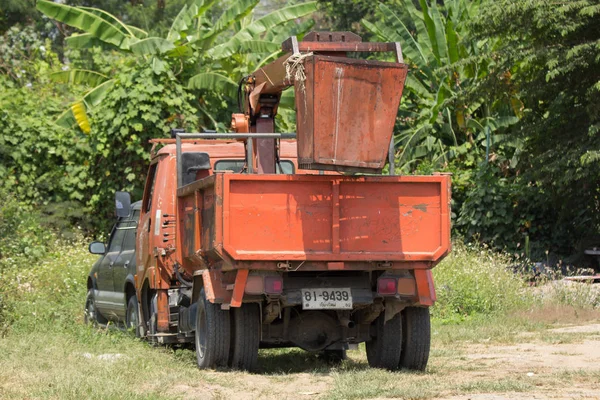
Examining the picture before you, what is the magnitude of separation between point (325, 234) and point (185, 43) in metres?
14.8

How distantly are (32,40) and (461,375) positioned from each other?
25595 mm

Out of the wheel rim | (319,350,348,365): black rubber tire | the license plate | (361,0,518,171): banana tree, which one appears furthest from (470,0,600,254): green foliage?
the wheel rim

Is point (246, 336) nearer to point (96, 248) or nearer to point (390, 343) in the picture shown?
point (390, 343)

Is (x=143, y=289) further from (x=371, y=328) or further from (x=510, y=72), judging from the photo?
(x=510, y=72)

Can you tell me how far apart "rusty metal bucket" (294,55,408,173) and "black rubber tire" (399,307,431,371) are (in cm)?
164

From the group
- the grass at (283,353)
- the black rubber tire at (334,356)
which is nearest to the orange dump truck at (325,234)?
the grass at (283,353)

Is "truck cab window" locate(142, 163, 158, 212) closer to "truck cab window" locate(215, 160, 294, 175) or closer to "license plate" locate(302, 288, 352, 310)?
"truck cab window" locate(215, 160, 294, 175)

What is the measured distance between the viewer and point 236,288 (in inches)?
358

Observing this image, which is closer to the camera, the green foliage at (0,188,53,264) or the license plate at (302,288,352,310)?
the license plate at (302,288,352,310)

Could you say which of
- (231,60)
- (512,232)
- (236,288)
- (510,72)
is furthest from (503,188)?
(236,288)

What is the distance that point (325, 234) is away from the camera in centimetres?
909

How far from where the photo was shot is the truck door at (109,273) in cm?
1386

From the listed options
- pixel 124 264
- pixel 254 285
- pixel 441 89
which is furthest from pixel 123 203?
pixel 441 89

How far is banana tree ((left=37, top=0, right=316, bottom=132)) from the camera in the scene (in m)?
22.5
